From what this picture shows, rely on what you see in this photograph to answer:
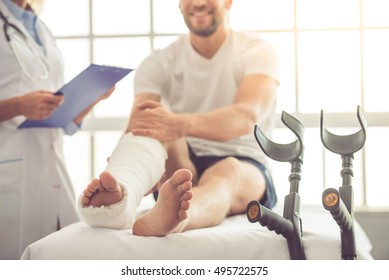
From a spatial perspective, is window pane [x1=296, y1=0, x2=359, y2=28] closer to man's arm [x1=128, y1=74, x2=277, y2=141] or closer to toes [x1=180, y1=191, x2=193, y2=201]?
man's arm [x1=128, y1=74, x2=277, y2=141]

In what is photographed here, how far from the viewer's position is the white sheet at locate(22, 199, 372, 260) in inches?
30.1

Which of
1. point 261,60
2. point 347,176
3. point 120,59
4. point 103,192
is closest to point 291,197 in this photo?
point 347,176

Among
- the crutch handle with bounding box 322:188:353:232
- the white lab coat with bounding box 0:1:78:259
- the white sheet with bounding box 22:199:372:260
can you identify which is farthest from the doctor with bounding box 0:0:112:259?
the crutch handle with bounding box 322:188:353:232

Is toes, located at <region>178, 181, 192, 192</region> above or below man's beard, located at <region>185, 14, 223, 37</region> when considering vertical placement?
below

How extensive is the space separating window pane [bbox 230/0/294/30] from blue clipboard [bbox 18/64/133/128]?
238 millimetres

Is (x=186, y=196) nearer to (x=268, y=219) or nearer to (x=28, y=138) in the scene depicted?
(x=268, y=219)

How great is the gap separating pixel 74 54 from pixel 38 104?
4.9 inches

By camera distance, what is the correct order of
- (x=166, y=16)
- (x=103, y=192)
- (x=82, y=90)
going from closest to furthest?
(x=103, y=192) < (x=82, y=90) < (x=166, y=16)

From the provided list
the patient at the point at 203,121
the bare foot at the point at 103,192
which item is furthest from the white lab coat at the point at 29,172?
the bare foot at the point at 103,192

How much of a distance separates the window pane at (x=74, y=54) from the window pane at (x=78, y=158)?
11 cm

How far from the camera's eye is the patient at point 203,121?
88 centimetres

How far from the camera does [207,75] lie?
1.08m
